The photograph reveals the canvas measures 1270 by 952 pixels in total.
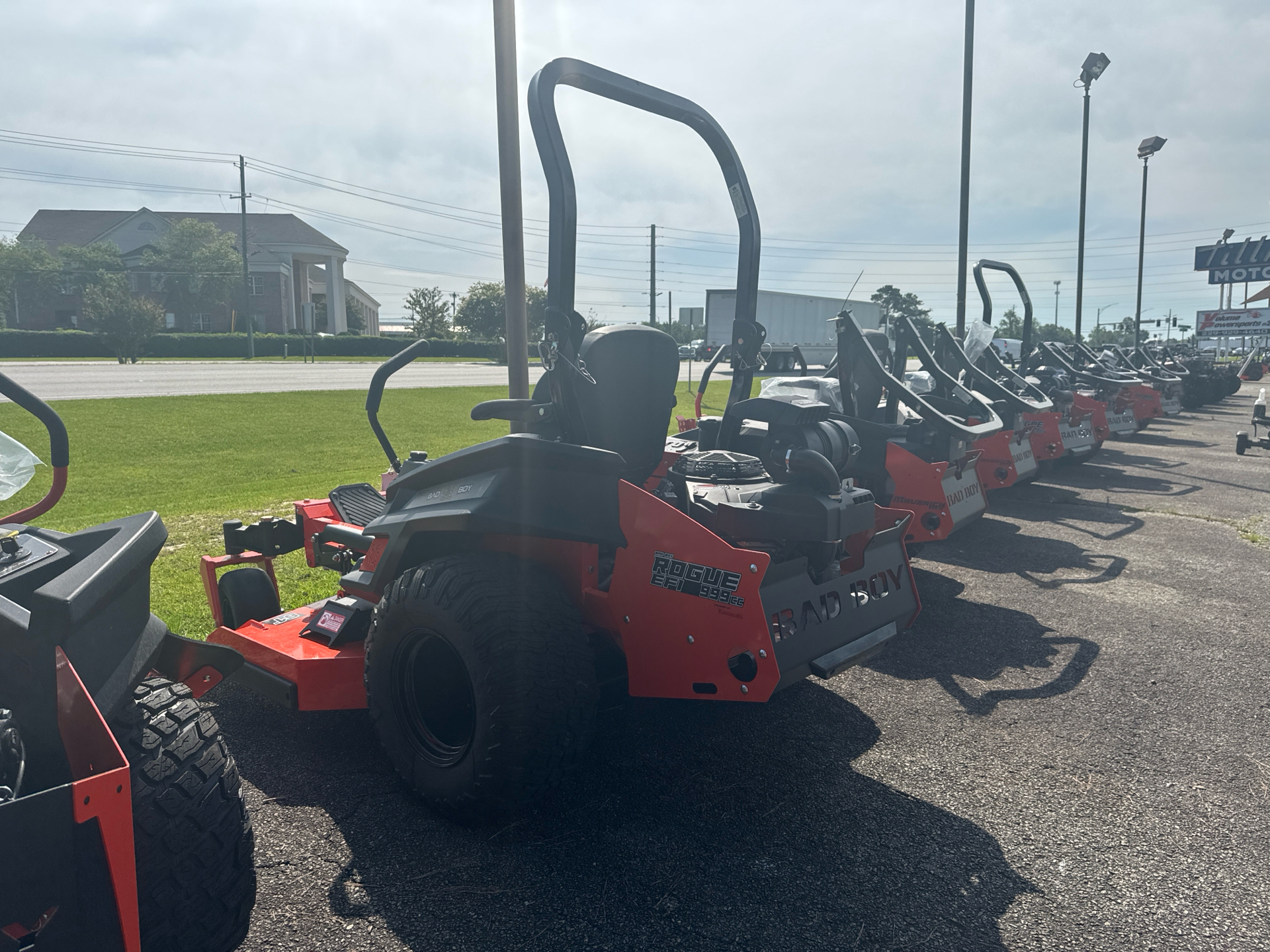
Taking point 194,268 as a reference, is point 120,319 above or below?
below

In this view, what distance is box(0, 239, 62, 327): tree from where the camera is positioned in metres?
62.9

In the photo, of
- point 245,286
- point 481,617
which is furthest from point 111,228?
point 481,617

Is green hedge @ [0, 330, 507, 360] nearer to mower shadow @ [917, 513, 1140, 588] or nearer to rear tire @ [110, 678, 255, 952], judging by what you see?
mower shadow @ [917, 513, 1140, 588]

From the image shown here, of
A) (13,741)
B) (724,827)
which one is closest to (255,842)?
(13,741)

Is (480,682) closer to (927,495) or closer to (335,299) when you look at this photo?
(927,495)

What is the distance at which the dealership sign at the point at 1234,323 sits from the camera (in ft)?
163

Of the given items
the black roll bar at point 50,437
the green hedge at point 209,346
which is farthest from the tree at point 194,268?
the black roll bar at point 50,437

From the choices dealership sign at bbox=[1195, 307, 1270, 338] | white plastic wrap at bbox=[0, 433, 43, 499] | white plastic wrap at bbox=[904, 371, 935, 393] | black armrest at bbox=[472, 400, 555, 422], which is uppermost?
dealership sign at bbox=[1195, 307, 1270, 338]

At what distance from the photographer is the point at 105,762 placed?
1.53 metres

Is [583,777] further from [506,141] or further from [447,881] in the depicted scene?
[506,141]

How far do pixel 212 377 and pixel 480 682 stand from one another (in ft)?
94.3

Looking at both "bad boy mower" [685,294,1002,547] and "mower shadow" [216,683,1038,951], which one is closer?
"mower shadow" [216,683,1038,951]

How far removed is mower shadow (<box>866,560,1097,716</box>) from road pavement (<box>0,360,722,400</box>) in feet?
46.5

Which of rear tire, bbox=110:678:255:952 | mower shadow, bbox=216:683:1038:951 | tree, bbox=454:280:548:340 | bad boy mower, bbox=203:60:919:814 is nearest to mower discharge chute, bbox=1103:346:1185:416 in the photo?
bad boy mower, bbox=203:60:919:814
